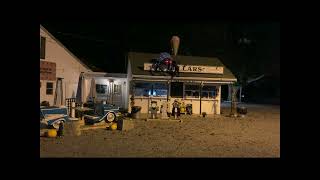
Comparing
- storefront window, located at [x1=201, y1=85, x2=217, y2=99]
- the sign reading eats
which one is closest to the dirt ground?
storefront window, located at [x1=201, y1=85, x2=217, y2=99]

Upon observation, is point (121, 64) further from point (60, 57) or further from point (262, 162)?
point (262, 162)

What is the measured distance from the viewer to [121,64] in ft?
91.6

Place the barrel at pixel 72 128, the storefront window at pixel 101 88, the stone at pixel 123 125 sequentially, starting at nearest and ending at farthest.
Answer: the barrel at pixel 72 128, the stone at pixel 123 125, the storefront window at pixel 101 88

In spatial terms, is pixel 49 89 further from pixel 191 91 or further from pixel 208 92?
pixel 208 92

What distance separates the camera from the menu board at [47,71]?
1983 centimetres

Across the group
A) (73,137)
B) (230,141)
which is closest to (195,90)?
(230,141)

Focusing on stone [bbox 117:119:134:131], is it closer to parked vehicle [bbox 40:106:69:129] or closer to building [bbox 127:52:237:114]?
parked vehicle [bbox 40:106:69:129]

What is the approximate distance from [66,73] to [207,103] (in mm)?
10020

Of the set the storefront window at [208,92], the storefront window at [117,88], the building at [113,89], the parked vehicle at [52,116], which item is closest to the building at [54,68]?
the building at [113,89]

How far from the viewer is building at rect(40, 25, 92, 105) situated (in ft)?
65.4

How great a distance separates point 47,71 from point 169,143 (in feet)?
39.0

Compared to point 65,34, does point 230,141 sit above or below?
below

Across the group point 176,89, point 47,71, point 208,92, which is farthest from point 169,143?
point 47,71

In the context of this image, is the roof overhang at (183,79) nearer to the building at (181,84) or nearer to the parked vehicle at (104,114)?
the building at (181,84)
